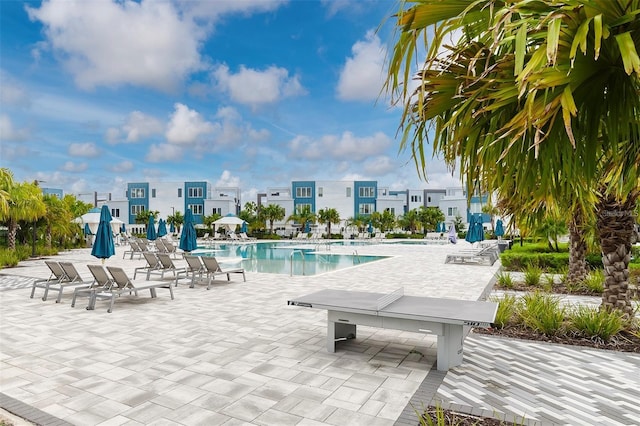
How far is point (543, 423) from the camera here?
3.79 meters

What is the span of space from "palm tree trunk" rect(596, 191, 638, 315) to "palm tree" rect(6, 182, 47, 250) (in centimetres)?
2184

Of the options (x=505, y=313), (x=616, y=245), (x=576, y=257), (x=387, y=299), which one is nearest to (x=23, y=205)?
(x=387, y=299)

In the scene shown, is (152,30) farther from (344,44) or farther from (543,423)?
(543,423)

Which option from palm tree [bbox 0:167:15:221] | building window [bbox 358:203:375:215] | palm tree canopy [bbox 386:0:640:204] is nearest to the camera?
palm tree canopy [bbox 386:0:640:204]

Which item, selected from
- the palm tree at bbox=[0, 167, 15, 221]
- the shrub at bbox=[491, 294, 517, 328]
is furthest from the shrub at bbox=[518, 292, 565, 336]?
the palm tree at bbox=[0, 167, 15, 221]

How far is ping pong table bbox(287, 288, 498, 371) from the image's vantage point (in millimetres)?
5137

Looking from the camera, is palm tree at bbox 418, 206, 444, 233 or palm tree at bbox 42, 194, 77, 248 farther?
palm tree at bbox 418, 206, 444, 233

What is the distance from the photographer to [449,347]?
524 cm

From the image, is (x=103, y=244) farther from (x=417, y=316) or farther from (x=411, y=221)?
(x=411, y=221)

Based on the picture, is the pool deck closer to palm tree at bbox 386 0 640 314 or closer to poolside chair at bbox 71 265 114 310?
poolside chair at bbox 71 265 114 310

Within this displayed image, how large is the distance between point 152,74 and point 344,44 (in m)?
14.6

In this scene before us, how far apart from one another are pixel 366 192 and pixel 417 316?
6130 cm

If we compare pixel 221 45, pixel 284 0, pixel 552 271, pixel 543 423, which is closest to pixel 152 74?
pixel 221 45

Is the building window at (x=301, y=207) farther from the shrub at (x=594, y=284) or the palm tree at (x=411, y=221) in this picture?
the shrub at (x=594, y=284)
